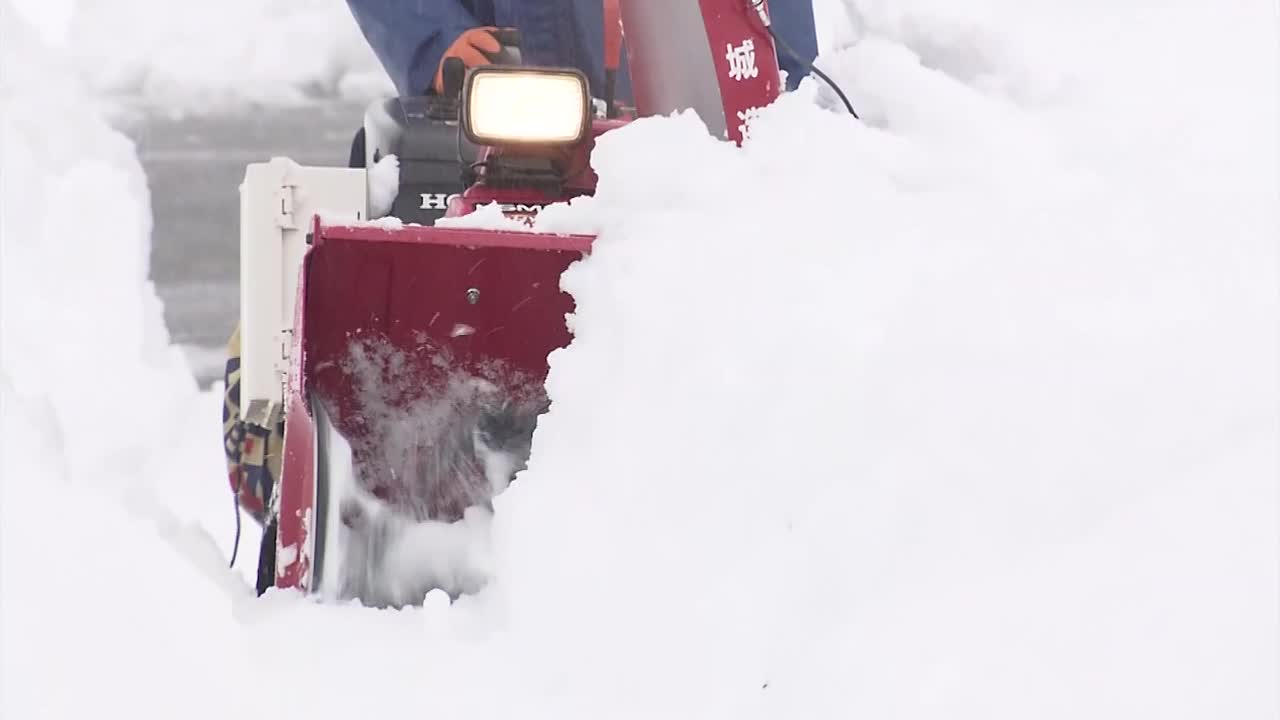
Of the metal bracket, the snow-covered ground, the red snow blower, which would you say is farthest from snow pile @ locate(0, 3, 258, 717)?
the metal bracket

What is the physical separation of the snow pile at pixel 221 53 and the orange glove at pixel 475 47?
16.0ft

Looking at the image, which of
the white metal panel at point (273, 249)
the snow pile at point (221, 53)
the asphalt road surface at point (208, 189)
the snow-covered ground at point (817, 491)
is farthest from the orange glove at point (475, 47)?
the snow pile at point (221, 53)

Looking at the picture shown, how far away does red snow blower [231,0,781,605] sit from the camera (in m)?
2.25

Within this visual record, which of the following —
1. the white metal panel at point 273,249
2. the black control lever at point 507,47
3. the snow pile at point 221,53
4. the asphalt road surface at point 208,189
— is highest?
the black control lever at point 507,47

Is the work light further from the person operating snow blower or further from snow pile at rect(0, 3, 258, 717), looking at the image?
snow pile at rect(0, 3, 258, 717)

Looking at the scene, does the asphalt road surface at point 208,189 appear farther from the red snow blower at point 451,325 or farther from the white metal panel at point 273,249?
the red snow blower at point 451,325

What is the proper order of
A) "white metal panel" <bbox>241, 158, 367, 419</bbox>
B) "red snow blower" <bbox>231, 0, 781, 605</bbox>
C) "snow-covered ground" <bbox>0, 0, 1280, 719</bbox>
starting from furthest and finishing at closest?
"white metal panel" <bbox>241, 158, 367, 419</bbox> < "red snow blower" <bbox>231, 0, 781, 605</bbox> < "snow-covered ground" <bbox>0, 0, 1280, 719</bbox>

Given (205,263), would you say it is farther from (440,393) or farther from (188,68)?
(440,393)

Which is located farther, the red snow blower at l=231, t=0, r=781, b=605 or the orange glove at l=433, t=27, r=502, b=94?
the orange glove at l=433, t=27, r=502, b=94

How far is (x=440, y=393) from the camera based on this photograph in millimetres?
2432

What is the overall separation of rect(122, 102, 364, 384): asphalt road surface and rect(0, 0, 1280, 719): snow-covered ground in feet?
11.9

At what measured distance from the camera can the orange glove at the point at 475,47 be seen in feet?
10.7

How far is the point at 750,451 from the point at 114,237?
160 inches

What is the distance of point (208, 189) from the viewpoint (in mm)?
7070
